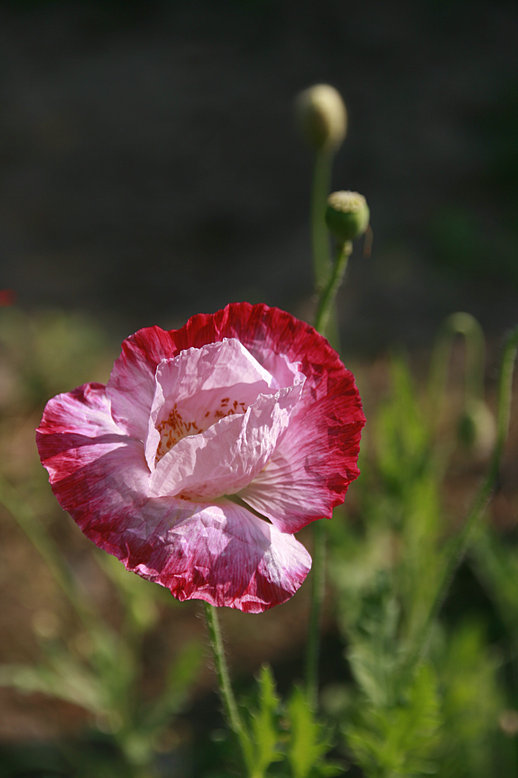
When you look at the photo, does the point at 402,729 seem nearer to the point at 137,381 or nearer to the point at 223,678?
the point at 223,678

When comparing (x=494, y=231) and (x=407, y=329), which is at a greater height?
(x=494, y=231)

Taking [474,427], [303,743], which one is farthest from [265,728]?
[474,427]

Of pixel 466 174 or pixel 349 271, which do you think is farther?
pixel 466 174

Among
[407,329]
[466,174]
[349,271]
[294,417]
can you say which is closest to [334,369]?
[294,417]

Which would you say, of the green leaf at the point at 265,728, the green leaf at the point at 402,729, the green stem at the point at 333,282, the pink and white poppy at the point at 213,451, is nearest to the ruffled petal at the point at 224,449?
the pink and white poppy at the point at 213,451

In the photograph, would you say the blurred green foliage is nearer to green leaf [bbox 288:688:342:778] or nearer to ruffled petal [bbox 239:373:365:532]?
green leaf [bbox 288:688:342:778]

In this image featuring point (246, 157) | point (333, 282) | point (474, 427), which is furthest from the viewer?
point (246, 157)

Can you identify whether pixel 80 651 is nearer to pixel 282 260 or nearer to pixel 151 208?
pixel 282 260
